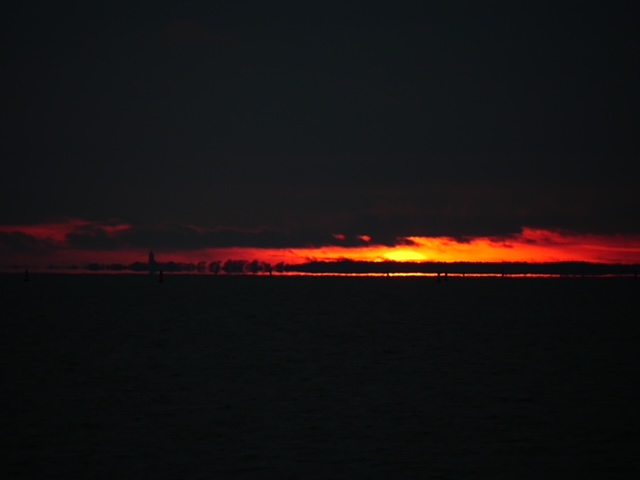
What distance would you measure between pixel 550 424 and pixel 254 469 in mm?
11235

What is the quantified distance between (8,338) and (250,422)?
129ft

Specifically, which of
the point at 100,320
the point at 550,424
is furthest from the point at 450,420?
the point at 100,320

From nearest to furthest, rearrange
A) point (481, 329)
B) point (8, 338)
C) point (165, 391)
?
point (165, 391)
point (8, 338)
point (481, 329)

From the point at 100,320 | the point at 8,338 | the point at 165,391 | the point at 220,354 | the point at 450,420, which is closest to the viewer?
the point at 450,420

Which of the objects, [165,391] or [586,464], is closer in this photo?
[586,464]

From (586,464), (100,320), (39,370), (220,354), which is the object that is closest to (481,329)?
(220,354)

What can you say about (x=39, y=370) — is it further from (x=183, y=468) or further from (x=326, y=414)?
(x=183, y=468)

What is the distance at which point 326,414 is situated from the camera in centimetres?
3234

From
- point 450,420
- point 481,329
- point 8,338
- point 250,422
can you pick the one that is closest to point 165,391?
point 250,422

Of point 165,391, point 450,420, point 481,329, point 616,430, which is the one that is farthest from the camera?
point 481,329

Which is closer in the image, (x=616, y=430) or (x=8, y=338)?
(x=616, y=430)

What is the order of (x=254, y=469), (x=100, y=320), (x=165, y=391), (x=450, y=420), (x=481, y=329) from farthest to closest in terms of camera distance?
(x=100, y=320) → (x=481, y=329) → (x=165, y=391) → (x=450, y=420) → (x=254, y=469)

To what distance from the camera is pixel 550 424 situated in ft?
99.7

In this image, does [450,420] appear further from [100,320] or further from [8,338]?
[100,320]
